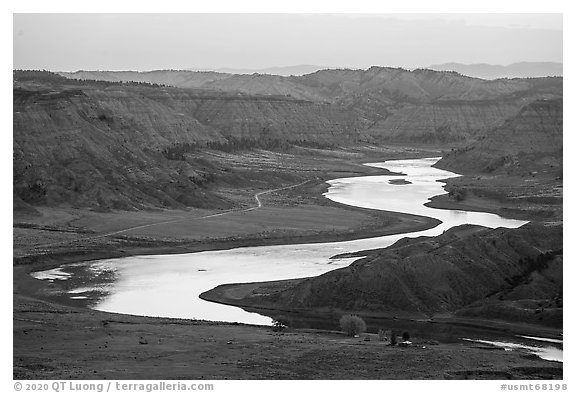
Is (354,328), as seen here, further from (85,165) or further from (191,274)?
(85,165)

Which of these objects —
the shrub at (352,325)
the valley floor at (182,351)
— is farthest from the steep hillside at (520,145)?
the shrub at (352,325)

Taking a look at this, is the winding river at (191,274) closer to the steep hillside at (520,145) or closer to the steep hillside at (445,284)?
the steep hillside at (445,284)

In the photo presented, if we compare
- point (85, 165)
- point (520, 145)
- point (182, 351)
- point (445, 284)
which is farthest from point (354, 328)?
point (520, 145)

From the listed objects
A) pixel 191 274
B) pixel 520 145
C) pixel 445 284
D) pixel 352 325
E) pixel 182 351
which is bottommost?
pixel 191 274

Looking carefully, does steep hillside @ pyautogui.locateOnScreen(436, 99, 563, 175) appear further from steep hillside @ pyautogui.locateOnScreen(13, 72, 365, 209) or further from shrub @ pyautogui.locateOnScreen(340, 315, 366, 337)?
shrub @ pyautogui.locateOnScreen(340, 315, 366, 337)
